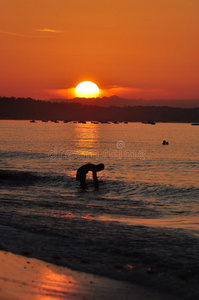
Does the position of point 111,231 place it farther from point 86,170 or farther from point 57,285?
point 86,170

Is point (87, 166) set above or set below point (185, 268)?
above

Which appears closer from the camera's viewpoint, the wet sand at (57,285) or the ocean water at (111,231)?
the wet sand at (57,285)

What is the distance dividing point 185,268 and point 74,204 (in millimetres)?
9109

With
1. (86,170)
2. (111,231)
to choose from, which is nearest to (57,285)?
(111,231)

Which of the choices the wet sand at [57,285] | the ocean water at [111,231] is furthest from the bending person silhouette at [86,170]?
the wet sand at [57,285]

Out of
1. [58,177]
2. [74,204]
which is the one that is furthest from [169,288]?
[58,177]

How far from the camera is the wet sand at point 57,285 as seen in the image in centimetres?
646

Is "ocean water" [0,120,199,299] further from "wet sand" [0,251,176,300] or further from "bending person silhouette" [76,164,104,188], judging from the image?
"bending person silhouette" [76,164,104,188]

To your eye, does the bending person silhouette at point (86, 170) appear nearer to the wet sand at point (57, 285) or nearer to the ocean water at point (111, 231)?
the ocean water at point (111, 231)

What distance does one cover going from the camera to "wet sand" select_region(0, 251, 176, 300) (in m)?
6.46

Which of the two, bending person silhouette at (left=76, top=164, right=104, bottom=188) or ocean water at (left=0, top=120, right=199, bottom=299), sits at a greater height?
bending person silhouette at (left=76, top=164, right=104, bottom=188)

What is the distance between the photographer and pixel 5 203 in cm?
1595

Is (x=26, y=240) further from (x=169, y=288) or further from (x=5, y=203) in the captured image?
(x=5, y=203)

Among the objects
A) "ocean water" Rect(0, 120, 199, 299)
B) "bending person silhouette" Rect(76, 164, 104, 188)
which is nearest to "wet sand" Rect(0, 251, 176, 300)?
"ocean water" Rect(0, 120, 199, 299)
